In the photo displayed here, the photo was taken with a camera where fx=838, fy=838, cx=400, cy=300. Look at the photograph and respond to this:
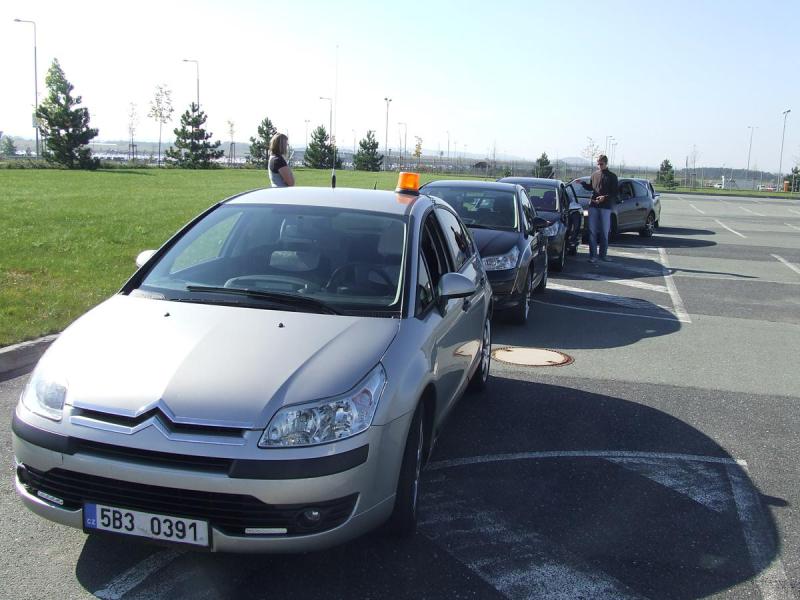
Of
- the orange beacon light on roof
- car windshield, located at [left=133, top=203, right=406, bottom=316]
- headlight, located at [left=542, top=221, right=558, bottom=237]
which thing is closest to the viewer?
car windshield, located at [left=133, top=203, right=406, bottom=316]

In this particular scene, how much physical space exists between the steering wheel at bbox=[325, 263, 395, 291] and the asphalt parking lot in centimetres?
121

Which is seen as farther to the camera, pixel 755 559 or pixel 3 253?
pixel 3 253

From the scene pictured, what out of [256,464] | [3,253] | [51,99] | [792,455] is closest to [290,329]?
[256,464]

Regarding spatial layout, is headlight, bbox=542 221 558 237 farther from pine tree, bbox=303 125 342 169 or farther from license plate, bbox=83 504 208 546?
pine tree, bbox=303 125 342 169

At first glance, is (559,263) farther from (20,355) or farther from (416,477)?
(416,477)

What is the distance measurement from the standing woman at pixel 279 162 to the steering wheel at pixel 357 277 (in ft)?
20.5

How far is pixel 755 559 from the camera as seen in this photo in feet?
13.4

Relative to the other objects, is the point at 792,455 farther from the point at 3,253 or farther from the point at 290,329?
the point at 3,253

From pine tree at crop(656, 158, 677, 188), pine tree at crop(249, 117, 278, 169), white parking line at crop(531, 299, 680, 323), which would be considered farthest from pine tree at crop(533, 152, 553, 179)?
white parking line at crop(531, 299, 680, 323)

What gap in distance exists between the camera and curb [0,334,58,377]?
6770 mm

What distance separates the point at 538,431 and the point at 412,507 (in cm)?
211

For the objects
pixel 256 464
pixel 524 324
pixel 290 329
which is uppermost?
pixel 290 329

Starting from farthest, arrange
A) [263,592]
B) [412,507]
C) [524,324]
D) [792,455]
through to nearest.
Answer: [524,324], [792,455], [412,507], [263,592]

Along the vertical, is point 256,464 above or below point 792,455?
above
